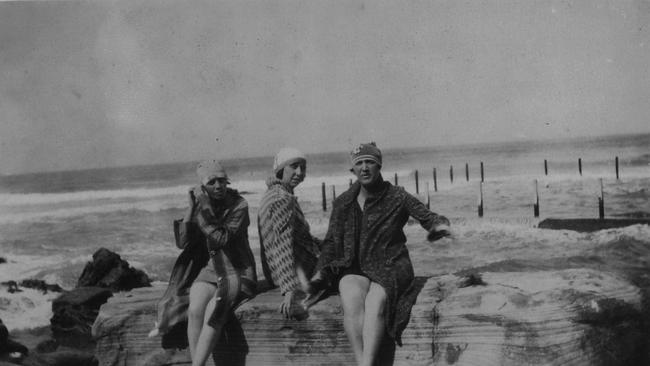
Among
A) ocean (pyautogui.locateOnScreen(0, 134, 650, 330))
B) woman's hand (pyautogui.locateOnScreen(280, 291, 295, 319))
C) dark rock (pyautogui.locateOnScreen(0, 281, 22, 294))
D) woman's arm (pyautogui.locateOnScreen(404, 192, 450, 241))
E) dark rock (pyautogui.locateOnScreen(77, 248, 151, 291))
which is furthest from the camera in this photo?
ocean (pyautogui.locateOnScreen(0, 134, 650, 330))

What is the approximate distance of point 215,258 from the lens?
11.7ft

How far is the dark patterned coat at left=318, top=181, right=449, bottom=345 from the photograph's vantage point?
3.24 metres

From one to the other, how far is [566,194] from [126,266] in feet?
64.9

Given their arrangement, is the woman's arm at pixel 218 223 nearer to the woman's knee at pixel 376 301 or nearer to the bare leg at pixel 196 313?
the bare leg at pixel 196 313

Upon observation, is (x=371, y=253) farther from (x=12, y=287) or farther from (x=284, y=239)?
(x=12, y=287)

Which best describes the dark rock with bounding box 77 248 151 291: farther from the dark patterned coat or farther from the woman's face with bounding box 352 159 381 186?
the woman's face with bounding box 352 159 381 186

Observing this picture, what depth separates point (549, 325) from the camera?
287 cm

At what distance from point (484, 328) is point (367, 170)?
107 centimetres

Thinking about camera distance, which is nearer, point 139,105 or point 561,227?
point 561,227

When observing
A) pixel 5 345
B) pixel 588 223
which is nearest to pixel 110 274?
pixel 5 345

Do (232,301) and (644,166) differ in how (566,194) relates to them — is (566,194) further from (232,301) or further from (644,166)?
(232,301)

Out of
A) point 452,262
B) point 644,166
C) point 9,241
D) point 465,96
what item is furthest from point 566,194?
point 9,241

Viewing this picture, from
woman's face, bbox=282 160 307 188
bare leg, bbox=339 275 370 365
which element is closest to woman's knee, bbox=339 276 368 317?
bare leg, bbox=339 275 370 365

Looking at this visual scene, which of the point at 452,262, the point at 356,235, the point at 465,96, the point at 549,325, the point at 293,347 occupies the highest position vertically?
the point at 465,96
